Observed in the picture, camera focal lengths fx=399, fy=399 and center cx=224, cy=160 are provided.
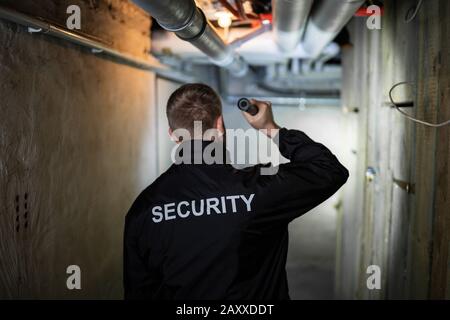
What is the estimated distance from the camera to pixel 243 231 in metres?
1.06

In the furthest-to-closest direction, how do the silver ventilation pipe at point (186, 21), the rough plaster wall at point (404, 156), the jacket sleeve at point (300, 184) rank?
the rough plaster wall at point (404, 156)
the silver ventilation pipe at point (186, 21)
the jacket sleeve at point (300, 184)

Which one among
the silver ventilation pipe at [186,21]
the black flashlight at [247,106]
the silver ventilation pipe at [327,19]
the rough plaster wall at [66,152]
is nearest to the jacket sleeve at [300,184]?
the black flashlight at [247,106]

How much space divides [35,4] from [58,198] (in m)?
0.72

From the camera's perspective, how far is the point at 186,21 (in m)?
1.39

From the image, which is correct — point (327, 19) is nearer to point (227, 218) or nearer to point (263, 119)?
point (263, 119)

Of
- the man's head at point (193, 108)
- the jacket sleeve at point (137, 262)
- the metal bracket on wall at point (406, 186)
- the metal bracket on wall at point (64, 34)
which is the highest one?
the metal bracket on wall at point (64, 34)

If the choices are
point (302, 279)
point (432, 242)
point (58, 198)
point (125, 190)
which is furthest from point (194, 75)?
point (432, 242)

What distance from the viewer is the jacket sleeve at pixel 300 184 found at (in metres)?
1.04

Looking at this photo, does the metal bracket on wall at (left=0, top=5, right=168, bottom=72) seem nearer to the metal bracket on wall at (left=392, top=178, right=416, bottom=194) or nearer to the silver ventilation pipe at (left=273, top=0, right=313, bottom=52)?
the silver ventilation pipe at (left=273, top=0, right=313, bottom=52)

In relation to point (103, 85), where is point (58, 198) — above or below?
below

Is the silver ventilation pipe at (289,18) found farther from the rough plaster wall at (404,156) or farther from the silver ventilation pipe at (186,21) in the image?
the rough plaster wall at (404,156)

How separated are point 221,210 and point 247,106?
28 centimetres

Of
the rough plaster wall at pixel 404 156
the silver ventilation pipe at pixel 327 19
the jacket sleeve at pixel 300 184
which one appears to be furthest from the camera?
the silver ventilation pipe at pixel 327 19

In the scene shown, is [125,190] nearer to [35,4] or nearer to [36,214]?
[36,214]
